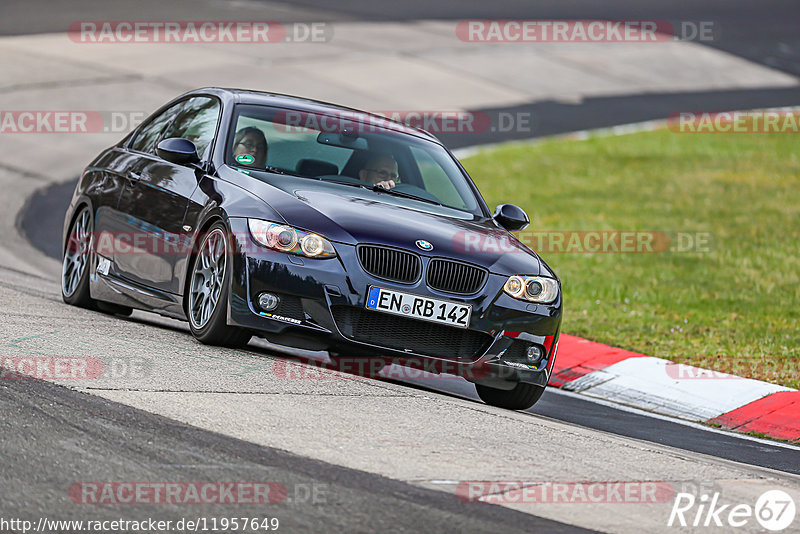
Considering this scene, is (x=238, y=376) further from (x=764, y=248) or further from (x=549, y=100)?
(x=549, y=100)

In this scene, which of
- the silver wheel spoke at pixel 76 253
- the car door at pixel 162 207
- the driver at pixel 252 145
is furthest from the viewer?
the silver wheel spoke at pixel 76 253

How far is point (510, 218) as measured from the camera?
880cm

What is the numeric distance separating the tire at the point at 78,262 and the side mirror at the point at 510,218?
2.93 m

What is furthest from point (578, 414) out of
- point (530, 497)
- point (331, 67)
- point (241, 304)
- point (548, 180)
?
point (331, 67)

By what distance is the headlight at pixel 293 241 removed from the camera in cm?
730

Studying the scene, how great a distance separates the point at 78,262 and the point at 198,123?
1.53 meters

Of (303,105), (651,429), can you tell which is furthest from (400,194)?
(651,429)

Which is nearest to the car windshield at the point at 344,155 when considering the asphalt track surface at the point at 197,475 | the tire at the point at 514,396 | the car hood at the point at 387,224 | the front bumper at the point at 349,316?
the car hood at the point at 387,224

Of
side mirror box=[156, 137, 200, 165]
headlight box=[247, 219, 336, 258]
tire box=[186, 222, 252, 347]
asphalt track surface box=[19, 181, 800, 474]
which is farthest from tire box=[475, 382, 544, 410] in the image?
side mirror box=[156, 137, 200, 165]

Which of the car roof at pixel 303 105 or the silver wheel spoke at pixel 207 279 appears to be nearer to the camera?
the silver wheel spoke at pixel 207 279

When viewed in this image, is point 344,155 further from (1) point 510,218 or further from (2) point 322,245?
(2) point 322,245

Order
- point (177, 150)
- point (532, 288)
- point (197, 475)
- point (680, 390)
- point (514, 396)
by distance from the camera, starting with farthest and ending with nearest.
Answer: point (680, 390)
point (177, 150)
point (514, 396)
point (532, 288)
point (197, 475)

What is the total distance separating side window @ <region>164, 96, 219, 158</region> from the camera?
880 cm

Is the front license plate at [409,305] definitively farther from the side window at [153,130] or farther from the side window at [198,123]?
the side window at [153,130]
